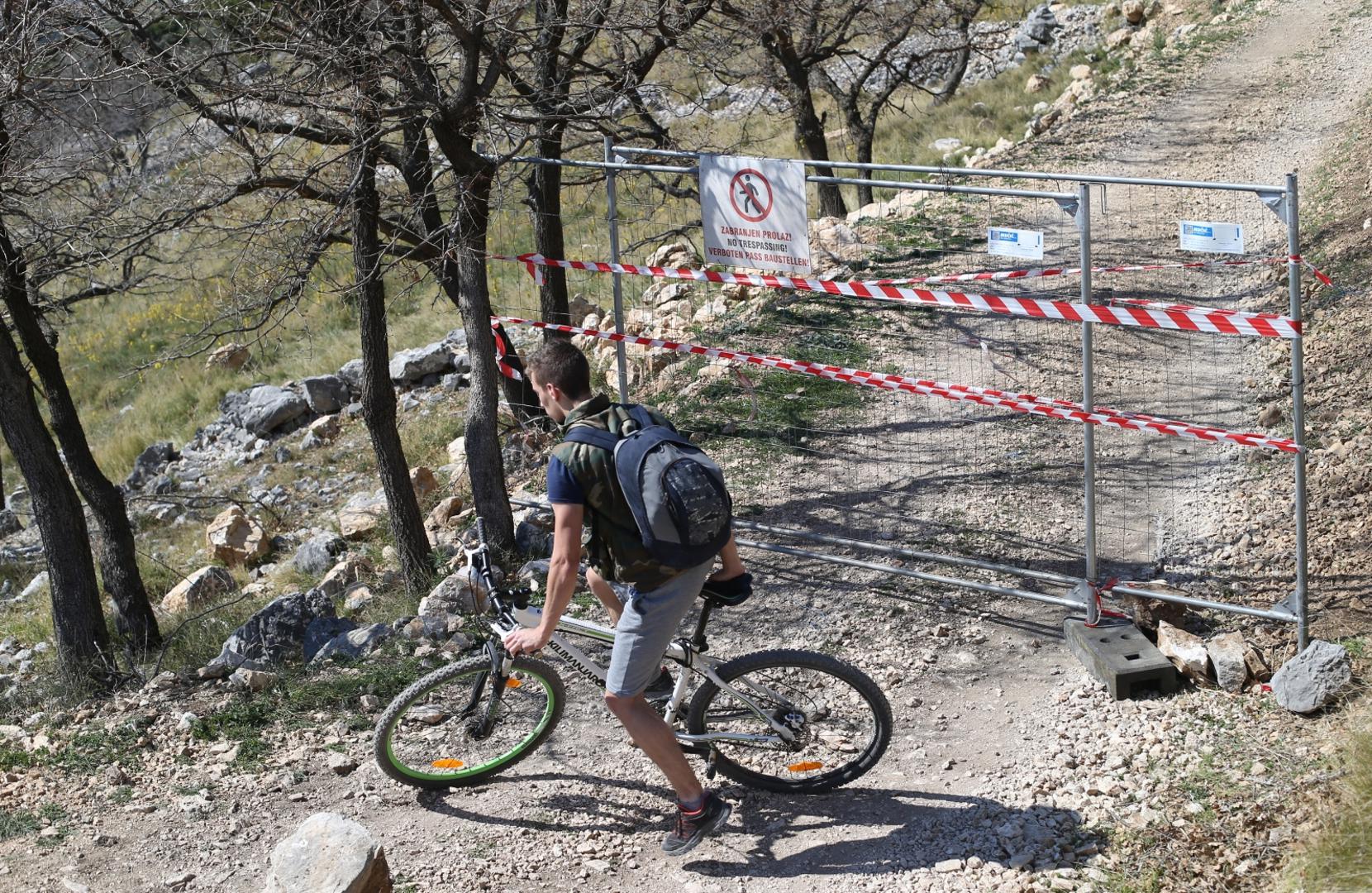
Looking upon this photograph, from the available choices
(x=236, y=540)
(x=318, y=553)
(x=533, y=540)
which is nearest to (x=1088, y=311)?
(x=533, y=540)

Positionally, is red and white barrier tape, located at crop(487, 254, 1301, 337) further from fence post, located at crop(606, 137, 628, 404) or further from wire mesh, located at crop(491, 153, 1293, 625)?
wire mesh, located at crop(491, 153, 1293, 625)

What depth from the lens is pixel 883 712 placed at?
5.00 m

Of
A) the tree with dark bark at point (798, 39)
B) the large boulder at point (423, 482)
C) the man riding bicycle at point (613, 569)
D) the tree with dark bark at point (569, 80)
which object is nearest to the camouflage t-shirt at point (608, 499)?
the man riding bicycle at point (613, 569)

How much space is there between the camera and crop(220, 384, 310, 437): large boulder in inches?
655

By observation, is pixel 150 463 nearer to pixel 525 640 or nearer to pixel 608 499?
pixel 525 640

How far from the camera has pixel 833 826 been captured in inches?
193

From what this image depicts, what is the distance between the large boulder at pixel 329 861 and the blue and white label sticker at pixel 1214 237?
422 cm

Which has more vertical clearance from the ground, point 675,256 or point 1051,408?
point 1051,408

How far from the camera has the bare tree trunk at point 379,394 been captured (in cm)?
793

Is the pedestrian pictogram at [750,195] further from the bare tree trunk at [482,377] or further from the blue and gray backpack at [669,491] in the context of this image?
the blue and gray backpack at [669,491]

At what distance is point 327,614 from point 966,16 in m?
13.8

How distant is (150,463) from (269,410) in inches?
77.3

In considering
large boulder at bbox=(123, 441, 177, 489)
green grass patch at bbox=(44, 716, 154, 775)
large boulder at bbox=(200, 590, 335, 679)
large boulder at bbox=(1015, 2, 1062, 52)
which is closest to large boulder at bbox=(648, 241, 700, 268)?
large boulder at bbox=(123, 441, 177, 489)

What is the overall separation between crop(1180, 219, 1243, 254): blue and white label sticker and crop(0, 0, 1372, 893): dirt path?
2001mm
